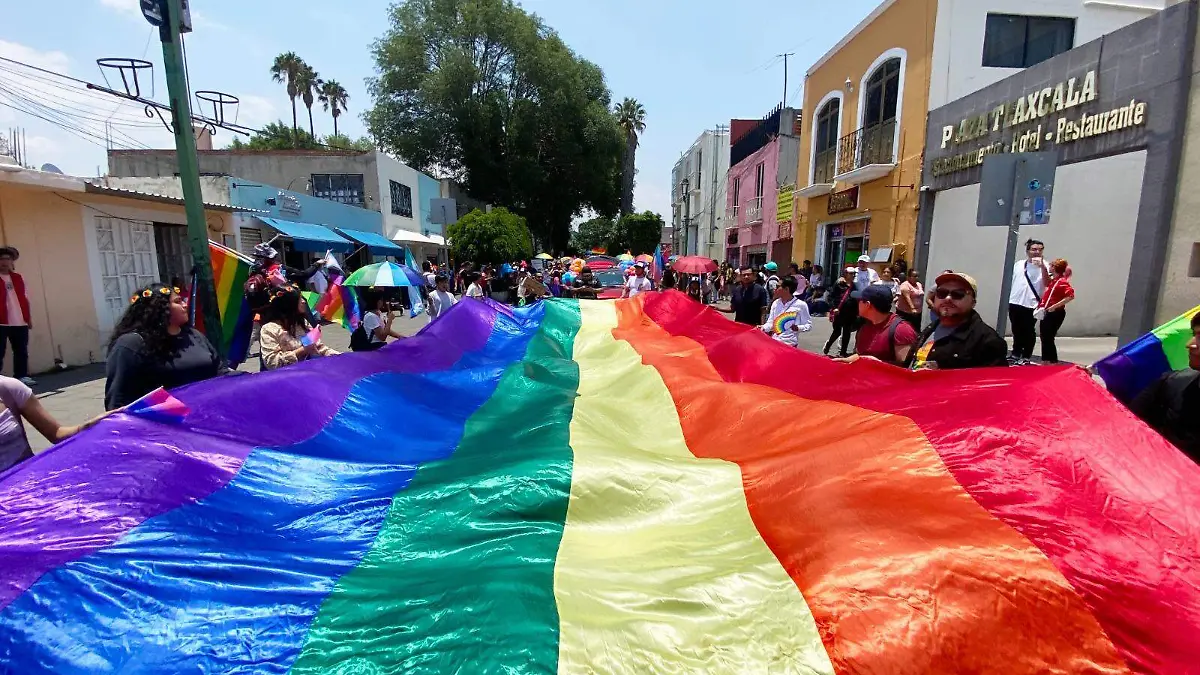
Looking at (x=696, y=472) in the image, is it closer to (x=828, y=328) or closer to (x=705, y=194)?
(x=828, y=328)

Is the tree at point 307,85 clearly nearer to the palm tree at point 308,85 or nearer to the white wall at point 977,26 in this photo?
the palm tree at point 308,85

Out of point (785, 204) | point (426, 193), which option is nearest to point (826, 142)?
point (785, 204)

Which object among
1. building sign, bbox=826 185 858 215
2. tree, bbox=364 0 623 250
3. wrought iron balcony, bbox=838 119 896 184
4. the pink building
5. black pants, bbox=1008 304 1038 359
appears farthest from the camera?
tree, bbox=364 0 623 250

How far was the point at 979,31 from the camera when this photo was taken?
42.8 ft

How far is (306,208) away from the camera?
20.3 metres

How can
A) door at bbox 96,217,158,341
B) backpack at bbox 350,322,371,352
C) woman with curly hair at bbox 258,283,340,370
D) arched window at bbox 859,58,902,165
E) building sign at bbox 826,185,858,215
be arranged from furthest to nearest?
building sign at bbox 826,185,858,215 → arched window at bbox 859,58,902,165 → door at bbox 96,217,158,341 → backpack at bbox 350,322,371,352 → woman with curly hair at bbox 258,283,340,370

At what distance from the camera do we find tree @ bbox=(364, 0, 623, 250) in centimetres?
3353

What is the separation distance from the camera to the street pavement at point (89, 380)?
6517 mm

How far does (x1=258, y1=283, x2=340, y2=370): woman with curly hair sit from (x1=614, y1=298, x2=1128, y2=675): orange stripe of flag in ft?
11.5

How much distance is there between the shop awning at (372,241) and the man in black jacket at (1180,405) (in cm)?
2146

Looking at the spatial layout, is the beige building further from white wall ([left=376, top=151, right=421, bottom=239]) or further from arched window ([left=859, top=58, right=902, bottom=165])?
arched window ([left=859, top=58, right=902, bottom=165])

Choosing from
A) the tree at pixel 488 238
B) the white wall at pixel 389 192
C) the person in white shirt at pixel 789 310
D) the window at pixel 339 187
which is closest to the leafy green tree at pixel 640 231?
the white wall at pixel 389 192

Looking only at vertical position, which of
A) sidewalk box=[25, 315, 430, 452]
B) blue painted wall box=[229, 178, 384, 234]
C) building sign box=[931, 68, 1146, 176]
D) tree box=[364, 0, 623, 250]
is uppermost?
tree box=[364, 0, 623, 250]

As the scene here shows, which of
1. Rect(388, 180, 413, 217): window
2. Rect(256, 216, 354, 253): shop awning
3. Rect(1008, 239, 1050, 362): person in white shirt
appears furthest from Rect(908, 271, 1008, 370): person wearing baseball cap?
Rect(388, 180, 413, 217): window
